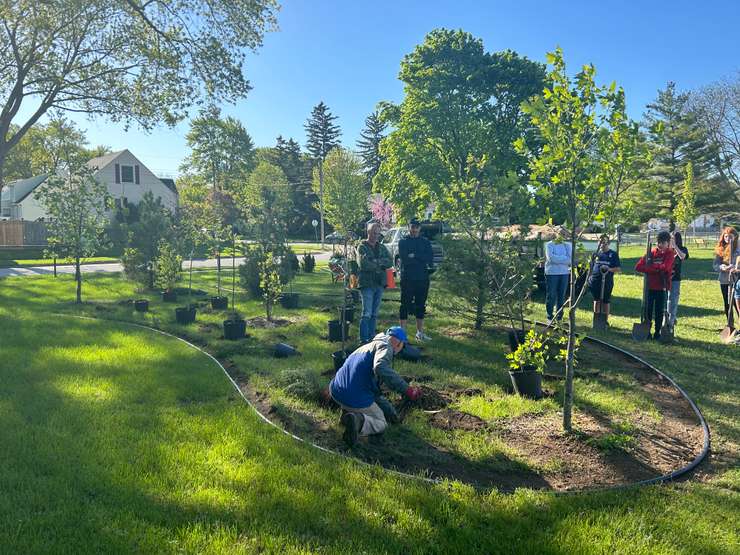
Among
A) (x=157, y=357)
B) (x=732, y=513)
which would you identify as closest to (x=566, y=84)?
(x=732, y=513)

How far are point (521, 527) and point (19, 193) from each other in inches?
2300

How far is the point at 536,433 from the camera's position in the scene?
4.51 meters

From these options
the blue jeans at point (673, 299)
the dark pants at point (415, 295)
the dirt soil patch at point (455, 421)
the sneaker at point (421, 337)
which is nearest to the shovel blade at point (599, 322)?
the blue jeans at point (673, 299)

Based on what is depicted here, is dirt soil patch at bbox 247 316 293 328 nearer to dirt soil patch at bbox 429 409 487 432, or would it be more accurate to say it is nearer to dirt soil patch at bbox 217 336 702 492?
dirt soil patch at bbox 217 336 702 492

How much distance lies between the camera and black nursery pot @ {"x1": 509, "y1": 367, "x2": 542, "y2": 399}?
5.36 m

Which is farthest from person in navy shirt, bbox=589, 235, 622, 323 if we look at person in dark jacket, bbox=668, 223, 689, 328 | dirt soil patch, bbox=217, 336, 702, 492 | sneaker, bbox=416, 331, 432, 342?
dirt soil patch, bbox=217, 336, 702, 492

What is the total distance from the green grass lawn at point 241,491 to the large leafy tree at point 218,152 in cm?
5333

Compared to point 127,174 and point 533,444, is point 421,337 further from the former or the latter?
point 127,174

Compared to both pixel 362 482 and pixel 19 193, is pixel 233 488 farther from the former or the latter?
pixel 19 193

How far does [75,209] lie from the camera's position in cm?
1210

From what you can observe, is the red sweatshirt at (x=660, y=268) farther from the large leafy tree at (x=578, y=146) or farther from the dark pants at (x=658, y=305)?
the large leafy tree at (x=578, y=146)

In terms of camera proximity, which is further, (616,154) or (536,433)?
(536,433)

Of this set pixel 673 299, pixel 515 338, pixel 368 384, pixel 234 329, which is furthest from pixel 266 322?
pixel 673 299

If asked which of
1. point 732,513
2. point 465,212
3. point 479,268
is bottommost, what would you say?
point 732,513
